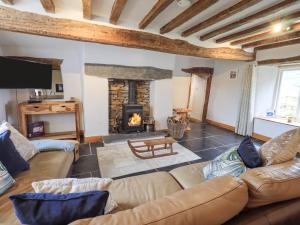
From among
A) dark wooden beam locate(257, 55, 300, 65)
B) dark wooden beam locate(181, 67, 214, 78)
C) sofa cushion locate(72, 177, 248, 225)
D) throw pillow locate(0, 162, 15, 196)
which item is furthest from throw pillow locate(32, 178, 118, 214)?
dark wooden beam locate(181, 67, 214, 78)

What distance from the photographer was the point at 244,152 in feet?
5.08

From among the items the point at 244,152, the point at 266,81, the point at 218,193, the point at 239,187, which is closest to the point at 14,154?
the point at 218,193

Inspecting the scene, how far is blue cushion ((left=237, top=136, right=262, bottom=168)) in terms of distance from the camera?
4.77ft

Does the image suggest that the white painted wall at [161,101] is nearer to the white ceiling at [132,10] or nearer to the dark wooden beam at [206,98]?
the white ceiling at [132,10]

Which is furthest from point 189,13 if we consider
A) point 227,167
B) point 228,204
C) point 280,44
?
point 280,44

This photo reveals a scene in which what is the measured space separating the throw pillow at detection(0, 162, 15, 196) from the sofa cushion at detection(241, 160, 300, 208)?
1854 millimetres

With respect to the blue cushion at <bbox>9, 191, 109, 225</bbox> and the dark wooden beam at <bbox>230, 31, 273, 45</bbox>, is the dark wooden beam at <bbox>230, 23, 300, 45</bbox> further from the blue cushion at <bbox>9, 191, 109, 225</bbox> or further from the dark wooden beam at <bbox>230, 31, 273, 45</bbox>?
the blue cushion at <bbox>9, 191, 109, 225</bbox>

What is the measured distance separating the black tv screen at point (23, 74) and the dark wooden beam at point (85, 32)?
944 millimetres

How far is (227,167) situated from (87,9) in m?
2.63

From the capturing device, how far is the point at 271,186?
973 mm

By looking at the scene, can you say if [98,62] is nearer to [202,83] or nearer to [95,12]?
[95,12]

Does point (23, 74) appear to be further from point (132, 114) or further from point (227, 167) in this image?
point (227, 167)

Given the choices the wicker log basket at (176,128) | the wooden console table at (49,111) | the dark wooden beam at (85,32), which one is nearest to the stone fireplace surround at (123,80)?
the wicker log basket at (176,128)

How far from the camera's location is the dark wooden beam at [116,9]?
214cm
